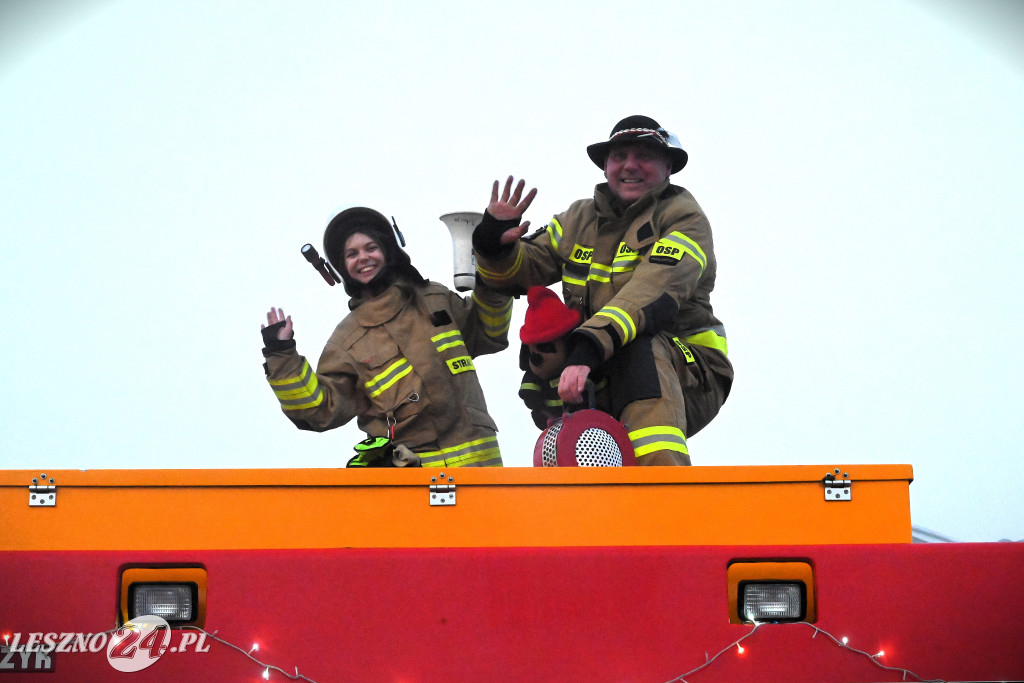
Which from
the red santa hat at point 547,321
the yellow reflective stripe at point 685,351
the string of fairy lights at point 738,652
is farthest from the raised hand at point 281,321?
the string of fairy lights at point 738,652

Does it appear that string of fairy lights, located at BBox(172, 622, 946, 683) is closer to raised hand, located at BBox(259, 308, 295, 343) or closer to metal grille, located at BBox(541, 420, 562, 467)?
metal grille, located at BBox(541, 420, 562, 467)

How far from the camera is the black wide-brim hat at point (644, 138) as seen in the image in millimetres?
5000

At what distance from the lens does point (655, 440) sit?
436 centimetres

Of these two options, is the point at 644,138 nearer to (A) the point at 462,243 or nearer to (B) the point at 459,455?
(A) the point at 462,243

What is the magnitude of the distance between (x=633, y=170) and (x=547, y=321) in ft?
2.55

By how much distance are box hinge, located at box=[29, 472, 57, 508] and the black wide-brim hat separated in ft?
8.60

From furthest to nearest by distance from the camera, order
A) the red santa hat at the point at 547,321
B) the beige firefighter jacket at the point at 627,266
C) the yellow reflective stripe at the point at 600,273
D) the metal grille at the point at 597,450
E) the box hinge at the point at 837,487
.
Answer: the yellow reflective stripe at the point at 600,273 < the red santa hat at the point at 547,321 < the beige firefighter jacket at the point at 627,266 < the metal grille at the point at 597,450 < the box hinge at the point at 837,487

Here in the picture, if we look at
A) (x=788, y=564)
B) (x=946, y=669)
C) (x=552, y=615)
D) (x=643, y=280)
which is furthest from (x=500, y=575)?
(x=643, y=280)

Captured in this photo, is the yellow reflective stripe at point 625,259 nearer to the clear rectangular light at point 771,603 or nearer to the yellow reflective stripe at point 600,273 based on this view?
the yellow reflective stripe at point 600,273

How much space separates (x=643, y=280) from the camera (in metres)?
4.58

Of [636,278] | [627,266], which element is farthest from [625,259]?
[636,278]

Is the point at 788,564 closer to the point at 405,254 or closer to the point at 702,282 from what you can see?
the point at 702,282

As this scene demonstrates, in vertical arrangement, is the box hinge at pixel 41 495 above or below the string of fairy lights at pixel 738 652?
above

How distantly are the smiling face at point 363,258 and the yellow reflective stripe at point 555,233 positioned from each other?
937 millimetres
